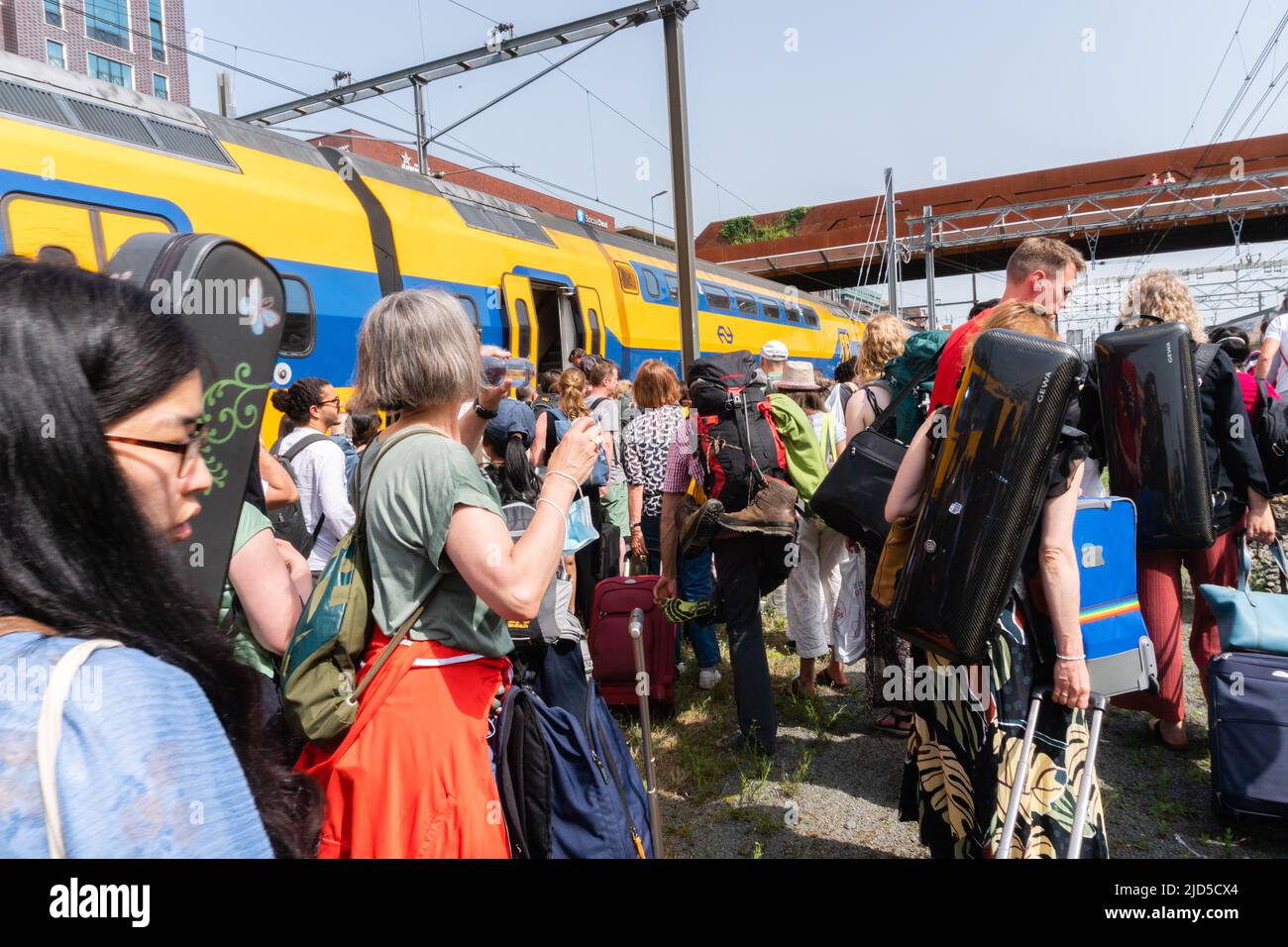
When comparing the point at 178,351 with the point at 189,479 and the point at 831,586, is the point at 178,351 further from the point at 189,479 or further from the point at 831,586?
the point at 831,586

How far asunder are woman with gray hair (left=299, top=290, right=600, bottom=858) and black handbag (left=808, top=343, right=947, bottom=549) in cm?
142

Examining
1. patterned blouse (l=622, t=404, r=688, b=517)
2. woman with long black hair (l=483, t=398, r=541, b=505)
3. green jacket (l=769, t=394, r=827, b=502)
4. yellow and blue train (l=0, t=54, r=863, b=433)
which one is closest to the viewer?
green jacket (l=769, t=394, r=827, b=502)

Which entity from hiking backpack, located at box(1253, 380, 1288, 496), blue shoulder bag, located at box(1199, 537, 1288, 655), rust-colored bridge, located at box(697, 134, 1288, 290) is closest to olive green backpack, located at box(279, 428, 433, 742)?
blue shoulder bag, located at box(1199, 537, 1288, 655)

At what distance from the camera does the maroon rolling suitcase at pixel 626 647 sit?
470 centimetres

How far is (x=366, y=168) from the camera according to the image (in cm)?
797

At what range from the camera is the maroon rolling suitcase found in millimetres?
4703

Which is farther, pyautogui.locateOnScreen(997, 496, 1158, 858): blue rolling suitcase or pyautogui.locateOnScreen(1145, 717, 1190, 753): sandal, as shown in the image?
pyautogui.locateOnScreen(1145, 717, 1190, 753): sandal

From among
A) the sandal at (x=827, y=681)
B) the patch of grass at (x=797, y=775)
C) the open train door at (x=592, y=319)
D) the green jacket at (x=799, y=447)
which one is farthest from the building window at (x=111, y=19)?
the patch of grass at (x=797, y=775)

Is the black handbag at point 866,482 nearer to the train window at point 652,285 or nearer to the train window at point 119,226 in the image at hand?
the train window at point 119,226

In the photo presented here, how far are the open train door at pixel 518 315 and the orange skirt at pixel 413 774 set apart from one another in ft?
24.8

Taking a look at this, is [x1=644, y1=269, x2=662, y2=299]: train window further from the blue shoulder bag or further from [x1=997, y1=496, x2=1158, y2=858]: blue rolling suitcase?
[x1=997, y1=496, x2=1158, y2=858]: blue rolling suitcase

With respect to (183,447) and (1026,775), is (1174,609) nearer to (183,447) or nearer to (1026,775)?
(1026,775)

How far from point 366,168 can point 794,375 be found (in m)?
5.29
